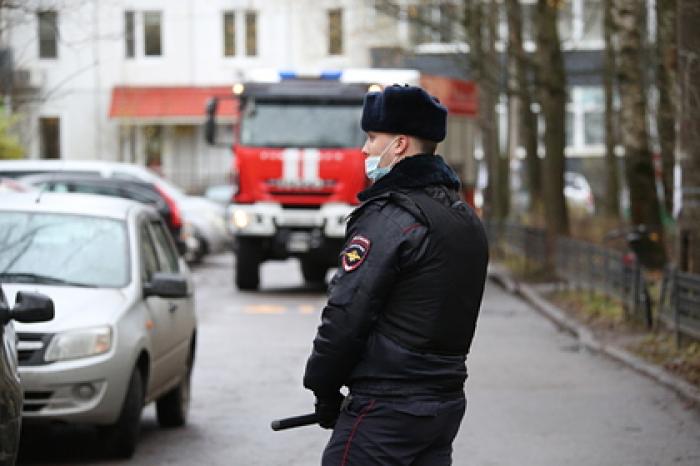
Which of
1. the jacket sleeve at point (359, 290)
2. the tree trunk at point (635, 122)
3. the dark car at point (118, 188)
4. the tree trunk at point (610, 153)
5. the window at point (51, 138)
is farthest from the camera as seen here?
the window at point (51, 138)

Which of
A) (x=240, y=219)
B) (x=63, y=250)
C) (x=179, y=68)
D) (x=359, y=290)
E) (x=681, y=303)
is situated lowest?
(x=681, y=303)

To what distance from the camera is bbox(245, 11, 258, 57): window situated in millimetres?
60219

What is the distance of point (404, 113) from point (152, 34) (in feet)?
184

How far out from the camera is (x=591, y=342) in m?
17.1

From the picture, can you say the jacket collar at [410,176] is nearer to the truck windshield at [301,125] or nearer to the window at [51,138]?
the truck windshield at [301,125]

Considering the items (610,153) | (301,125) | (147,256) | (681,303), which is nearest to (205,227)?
(301,125)

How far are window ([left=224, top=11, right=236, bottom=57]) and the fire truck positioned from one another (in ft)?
119

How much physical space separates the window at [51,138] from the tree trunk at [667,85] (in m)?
35.0

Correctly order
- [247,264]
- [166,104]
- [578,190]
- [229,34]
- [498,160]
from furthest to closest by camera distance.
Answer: [229,34], [166,104], [578,190], [498,160], [247,264]

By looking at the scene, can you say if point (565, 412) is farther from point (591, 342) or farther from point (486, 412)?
point (591, 342)

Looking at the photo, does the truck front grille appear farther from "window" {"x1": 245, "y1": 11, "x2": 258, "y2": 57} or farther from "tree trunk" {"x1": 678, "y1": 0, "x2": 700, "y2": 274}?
"window" {"x1": 245, "y1": 11, "x2": 258, "y2": 57}

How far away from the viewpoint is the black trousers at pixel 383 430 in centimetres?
504

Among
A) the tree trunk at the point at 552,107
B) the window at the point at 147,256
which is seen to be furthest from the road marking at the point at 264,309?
the window at the point at 147,256

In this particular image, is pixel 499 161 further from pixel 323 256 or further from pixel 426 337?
pixel 426 337
